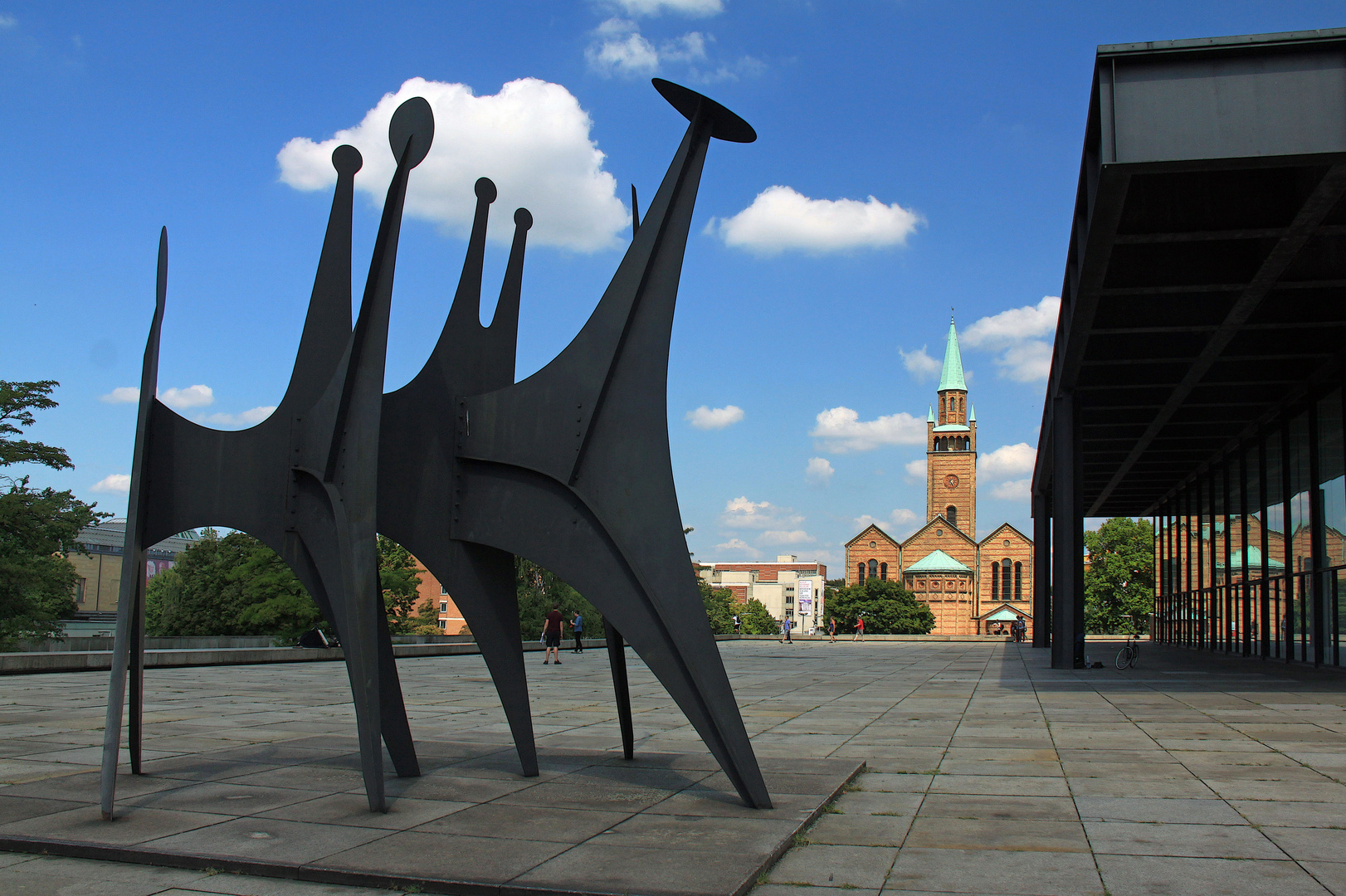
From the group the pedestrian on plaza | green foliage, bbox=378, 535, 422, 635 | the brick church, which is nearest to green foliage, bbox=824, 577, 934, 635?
the brick church

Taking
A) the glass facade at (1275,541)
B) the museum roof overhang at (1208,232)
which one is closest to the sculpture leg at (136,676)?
the museum roof overhang at (1208,232)

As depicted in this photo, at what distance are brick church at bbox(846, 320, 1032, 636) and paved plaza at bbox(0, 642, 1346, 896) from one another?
3811 inches

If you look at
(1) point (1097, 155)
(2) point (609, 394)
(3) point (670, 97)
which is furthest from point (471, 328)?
(1) point (1097, 155)

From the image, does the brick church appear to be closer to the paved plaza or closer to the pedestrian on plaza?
the pedestrian on plaza

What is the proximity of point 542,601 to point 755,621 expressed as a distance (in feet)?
264

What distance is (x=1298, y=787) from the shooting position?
25.7 feet

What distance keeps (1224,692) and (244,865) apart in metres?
16.4

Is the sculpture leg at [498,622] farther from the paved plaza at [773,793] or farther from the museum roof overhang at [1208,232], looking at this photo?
the museum roof overhang at [1208,232]

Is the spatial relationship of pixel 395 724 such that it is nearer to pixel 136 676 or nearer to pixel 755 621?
pixel 136 676

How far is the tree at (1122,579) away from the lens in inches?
3147

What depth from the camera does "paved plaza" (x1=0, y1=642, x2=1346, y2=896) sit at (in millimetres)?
5316

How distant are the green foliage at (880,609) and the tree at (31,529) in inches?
3067

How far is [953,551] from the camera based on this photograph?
12162 centimetres

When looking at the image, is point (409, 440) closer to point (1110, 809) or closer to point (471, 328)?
point (471, 328)
